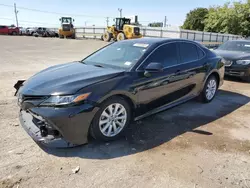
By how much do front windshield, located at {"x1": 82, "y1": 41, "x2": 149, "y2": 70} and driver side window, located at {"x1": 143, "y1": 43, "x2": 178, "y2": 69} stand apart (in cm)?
18

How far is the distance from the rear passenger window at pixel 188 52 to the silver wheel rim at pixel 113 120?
6.05 feet

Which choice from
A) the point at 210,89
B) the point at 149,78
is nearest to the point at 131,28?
the point at 210,89

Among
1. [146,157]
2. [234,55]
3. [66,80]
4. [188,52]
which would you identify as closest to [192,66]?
[188,52]

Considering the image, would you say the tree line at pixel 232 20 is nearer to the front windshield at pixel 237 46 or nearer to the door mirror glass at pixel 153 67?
the front windshield at pixel 237 46

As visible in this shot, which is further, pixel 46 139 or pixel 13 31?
pixel 13 31

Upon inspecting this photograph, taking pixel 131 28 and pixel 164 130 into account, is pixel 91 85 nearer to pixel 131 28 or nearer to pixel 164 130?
pixel 164 130

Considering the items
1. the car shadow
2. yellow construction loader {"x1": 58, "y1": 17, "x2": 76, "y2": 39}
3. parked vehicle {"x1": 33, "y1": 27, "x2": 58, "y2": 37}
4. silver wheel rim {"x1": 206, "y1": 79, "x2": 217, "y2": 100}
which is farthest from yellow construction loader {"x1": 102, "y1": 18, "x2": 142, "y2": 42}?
the car shadow

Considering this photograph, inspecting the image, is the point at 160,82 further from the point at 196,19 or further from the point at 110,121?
the point at 196,19

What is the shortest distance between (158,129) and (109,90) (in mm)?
1296

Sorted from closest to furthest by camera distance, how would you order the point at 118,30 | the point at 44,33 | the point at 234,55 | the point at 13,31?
the point at 234,55 → the point at 118,30 → the point at 44,33 → the point at 13,31

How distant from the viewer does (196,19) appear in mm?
59125

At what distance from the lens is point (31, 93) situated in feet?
10.5

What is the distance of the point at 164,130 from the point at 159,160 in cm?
97

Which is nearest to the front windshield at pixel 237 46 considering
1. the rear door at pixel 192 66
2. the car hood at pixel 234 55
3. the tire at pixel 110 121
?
the car hood at pixel 234 55
